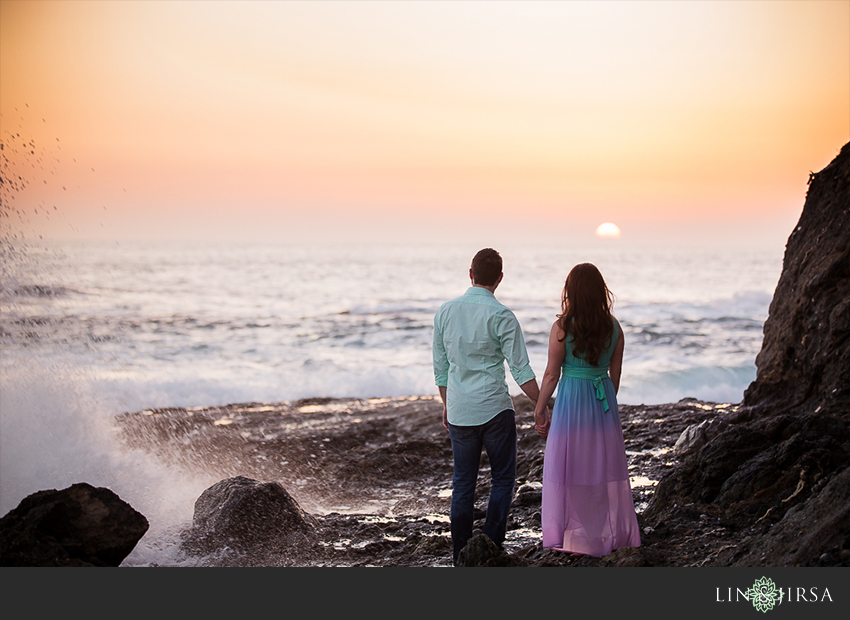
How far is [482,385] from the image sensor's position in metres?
4.21

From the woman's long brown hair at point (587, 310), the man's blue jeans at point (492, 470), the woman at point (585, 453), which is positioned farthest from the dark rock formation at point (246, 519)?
the woman's long brown hair at point (587, 310)

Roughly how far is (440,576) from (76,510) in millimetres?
2412

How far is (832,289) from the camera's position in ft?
19.6

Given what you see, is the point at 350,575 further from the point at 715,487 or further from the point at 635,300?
the point at 635,300

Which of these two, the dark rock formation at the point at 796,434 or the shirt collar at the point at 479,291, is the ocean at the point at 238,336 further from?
the dark rock formation at the point at 796,434

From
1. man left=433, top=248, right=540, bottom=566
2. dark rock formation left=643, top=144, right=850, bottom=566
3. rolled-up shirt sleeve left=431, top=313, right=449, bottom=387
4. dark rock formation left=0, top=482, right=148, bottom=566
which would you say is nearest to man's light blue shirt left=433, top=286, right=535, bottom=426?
man left=433, top=248, right=540, bottom=566

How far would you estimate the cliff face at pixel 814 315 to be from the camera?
567 centimetres

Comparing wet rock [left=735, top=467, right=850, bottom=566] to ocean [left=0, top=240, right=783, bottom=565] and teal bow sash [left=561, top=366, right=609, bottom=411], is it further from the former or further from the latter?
ocean [left=0, top=240, right=783, bottom=565]

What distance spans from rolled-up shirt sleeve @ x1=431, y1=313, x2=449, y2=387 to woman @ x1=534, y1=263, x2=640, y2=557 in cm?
66

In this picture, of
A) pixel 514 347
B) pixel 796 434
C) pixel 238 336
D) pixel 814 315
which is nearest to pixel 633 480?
pixel 796 434

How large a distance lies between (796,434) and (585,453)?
1548 millimetres

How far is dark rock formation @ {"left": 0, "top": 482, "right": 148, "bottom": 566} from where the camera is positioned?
4.03 m

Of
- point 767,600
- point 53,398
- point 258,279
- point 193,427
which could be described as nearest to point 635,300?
point 258,279

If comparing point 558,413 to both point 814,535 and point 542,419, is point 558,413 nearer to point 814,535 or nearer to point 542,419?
point 542,419
